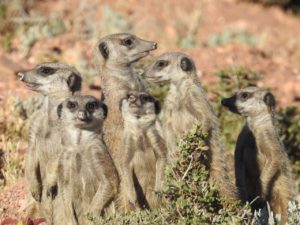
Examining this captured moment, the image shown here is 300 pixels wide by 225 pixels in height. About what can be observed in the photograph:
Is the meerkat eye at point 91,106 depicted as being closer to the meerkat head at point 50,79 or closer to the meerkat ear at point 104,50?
the meerkat head at point 50,79

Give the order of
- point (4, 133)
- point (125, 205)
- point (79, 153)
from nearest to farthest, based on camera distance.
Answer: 1. point (79, 153)
2. point (125, 205)
3. point (4, 133)

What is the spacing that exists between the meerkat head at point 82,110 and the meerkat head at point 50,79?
2.03 ft

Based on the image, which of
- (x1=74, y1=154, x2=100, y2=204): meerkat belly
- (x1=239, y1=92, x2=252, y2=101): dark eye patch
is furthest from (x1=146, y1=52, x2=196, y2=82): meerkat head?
(x1=74, y1=154, x2=100, y2=204): meerkat belly

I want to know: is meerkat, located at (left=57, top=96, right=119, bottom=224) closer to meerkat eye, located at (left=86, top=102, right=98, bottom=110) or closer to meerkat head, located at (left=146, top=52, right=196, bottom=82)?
meerkat eye, located at (left=86, top=102, right=98, bottom=110)

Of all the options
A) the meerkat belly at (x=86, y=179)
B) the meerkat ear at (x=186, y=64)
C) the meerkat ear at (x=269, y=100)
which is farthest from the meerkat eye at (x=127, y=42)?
the meerkat belly at (x=86, y=179)

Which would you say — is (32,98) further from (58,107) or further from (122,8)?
(122,8)

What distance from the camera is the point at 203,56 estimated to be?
1366 centimetres

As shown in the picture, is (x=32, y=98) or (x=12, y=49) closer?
(x=32, y=98)

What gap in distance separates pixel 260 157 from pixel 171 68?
1149 millimetres

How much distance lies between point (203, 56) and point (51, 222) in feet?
21.2

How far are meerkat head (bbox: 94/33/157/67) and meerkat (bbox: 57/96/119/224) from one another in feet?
4.94

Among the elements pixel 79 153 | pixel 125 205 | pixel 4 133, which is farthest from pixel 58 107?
pixel 4 133

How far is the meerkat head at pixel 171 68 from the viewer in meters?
8.52

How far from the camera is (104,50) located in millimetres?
8930
